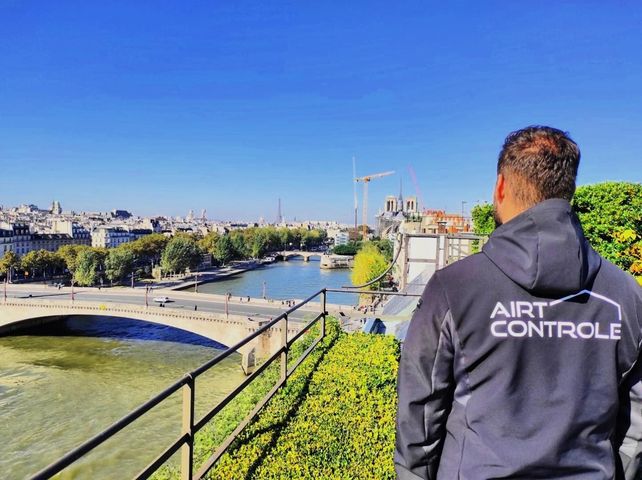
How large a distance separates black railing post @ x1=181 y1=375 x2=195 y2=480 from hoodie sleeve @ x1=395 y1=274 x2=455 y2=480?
3.95 feet

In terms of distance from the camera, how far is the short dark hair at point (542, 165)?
3.85 feet

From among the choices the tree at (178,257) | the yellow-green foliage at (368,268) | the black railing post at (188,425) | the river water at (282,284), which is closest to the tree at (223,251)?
the river water at (282,284)

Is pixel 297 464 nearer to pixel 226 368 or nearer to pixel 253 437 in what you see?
pixel 253 437

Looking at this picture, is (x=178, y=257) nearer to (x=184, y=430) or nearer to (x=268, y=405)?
(x=268, y=405)

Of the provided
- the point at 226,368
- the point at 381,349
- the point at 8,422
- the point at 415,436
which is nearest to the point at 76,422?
the point at 8,422

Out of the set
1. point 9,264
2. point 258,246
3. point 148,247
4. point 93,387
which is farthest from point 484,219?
point 258,246

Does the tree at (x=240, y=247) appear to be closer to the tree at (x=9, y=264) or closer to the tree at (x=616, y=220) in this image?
the tree at (x=9, y=264)

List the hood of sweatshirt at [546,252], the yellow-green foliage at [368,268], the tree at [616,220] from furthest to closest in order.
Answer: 1. the yellow-green foliage at [368,268]
2. the tree at [616,220]
3. the hood of sweatshirt at [546,252]

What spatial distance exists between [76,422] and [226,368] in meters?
7.36

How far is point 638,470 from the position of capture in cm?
118

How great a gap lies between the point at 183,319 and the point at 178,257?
35976 millimetres

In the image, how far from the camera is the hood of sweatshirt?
103 centimetres

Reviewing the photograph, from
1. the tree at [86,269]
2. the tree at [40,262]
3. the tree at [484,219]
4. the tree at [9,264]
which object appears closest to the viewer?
the tree at [484,219]

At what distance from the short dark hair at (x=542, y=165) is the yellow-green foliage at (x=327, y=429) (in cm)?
197
